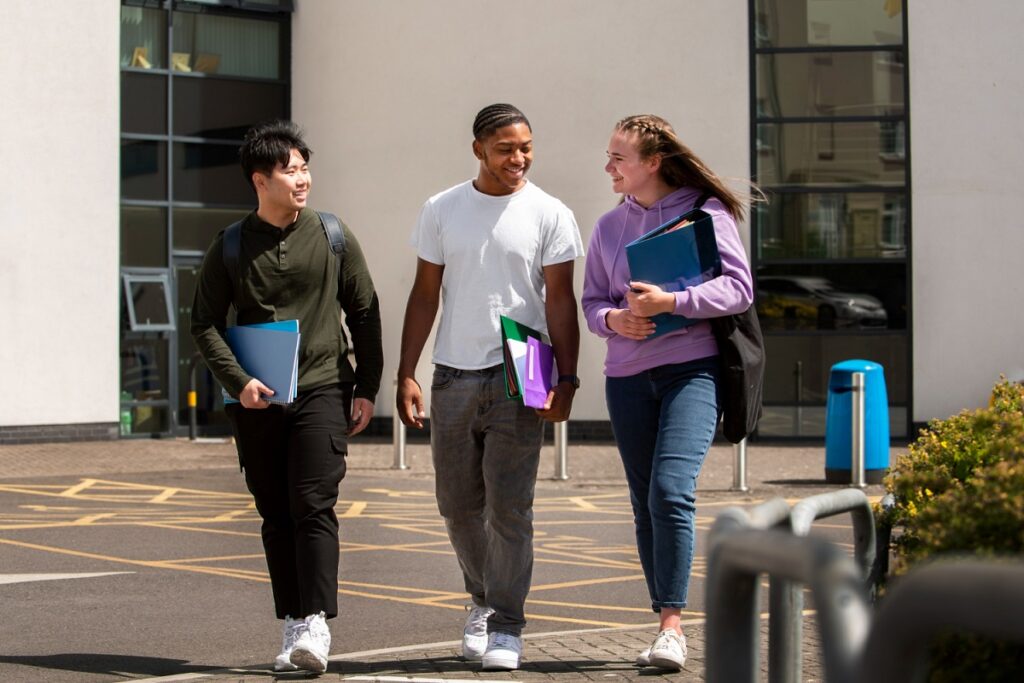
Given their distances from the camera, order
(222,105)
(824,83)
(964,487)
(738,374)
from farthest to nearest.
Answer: (222,105), (824,83), (738,374), (964,487)

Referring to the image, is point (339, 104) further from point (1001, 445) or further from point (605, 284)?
point (1001, 445)

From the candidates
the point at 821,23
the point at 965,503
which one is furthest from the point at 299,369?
the point at 821,23

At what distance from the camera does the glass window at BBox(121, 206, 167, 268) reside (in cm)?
2127

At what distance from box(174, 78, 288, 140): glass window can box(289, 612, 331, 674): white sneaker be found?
17.0 metres

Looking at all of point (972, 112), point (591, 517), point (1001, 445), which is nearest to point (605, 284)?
point (1001, 445)

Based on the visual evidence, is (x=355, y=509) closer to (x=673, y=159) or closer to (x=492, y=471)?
(x=492, y=471)

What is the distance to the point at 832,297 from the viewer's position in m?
20.0

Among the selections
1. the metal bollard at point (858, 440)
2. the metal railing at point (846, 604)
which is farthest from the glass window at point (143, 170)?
the metal railing at point (846, 604)

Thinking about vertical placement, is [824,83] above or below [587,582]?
above

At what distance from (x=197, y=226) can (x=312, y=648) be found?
55.8 feet

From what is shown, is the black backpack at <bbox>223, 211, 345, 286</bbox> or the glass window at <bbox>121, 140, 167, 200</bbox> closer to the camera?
the black backpack at <bbox>223, 211, 345, 286</bbox>

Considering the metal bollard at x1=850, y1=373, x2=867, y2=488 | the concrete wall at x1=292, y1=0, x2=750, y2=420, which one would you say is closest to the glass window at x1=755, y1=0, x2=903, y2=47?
the concrete wall at x1=292, y1=0, x2=750, y2=420

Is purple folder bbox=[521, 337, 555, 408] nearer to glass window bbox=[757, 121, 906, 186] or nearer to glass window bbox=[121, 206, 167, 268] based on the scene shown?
glass window bbox=[757, 121, 906, 186]

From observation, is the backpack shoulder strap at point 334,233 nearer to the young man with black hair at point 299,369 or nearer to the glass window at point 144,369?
the young man with black hair at point 299,369
